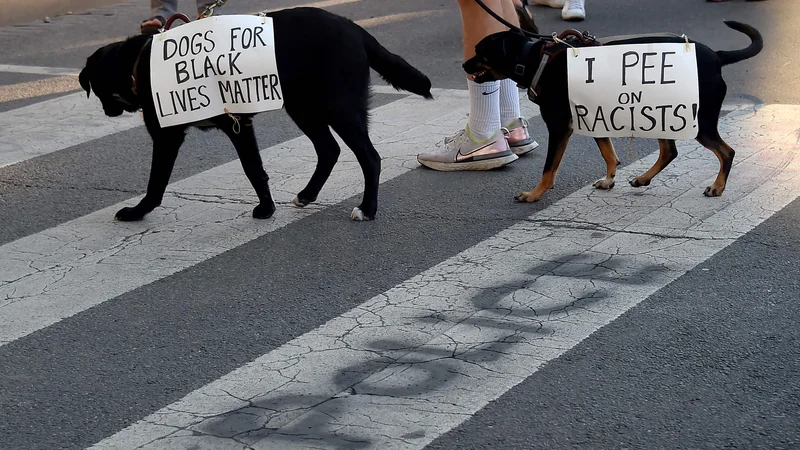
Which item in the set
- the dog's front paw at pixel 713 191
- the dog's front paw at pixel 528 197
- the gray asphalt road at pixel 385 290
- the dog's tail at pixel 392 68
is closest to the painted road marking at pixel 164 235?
the gray asphalt road at pixel 385 290

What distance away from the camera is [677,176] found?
5.35 m

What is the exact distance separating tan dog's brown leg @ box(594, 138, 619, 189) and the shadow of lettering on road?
926 mm

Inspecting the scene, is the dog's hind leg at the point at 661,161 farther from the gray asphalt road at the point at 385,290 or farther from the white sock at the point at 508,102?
the white sock at the point at 508,102

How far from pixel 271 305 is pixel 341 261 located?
0.53 meters

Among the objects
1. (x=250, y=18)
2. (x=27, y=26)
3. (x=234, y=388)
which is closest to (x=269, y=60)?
(x=250, y=18)

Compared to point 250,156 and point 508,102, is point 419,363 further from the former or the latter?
point 508,102

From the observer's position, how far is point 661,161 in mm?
5211

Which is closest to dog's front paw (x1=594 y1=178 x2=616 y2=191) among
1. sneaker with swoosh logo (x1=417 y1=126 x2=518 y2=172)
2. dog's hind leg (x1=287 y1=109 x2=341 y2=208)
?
sneaker with swoosh logo (x1=417 y1=126 x2=518 y2=172)

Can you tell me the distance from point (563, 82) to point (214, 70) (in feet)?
5.35

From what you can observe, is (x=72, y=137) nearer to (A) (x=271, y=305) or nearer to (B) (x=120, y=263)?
(B) (x=120, y=263)

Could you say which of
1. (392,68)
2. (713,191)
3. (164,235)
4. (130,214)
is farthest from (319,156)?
(713,191)

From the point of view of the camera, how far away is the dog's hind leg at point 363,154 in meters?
4.84

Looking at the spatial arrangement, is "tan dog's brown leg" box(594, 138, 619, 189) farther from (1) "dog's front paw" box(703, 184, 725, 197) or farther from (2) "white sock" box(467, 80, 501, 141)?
(2) "white sock" box(467, 80, 501, 141)

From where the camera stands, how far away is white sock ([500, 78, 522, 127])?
5.99 metres
